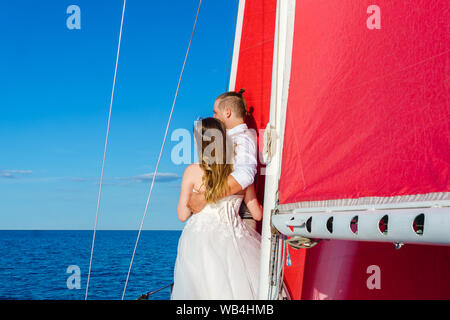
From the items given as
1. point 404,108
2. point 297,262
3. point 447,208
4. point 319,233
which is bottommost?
point 297,262

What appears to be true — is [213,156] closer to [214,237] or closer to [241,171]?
[241,171]

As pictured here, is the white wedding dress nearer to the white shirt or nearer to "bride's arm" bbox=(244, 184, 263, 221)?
"bride's arm" bbox=(244, 184, 263, 221)

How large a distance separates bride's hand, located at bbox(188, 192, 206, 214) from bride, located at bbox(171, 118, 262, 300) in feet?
0.07

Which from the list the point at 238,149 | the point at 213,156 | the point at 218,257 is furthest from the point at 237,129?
the point at 218,257

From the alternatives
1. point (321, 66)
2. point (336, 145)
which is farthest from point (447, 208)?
point (321, 66)

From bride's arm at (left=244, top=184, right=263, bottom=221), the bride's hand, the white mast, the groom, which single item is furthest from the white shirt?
the white mast

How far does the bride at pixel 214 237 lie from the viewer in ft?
7.61

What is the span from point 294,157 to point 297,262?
1.08 m

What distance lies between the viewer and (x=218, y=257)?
2.36 metres

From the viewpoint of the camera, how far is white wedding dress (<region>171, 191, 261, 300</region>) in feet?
7.57

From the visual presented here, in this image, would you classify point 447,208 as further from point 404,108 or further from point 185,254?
point 185,254

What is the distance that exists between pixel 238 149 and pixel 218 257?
563mm

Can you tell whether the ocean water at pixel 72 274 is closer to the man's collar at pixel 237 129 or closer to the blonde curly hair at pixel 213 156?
the man's collar at pixel 237 129
